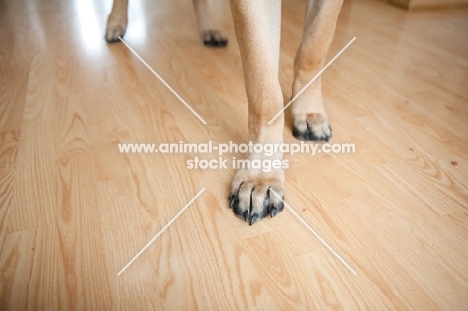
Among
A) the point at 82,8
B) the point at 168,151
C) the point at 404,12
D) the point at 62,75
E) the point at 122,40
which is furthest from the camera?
the point at 82,8

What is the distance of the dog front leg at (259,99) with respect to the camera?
0.81m

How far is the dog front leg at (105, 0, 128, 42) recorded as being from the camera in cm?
189

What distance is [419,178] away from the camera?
3.04ft

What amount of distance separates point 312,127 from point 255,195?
0.36 m

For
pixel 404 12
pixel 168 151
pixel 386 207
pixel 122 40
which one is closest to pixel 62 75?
pixel 122 40

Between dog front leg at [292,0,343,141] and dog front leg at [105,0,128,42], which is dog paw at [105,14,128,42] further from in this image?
dog front leg at [292,0,343,141]

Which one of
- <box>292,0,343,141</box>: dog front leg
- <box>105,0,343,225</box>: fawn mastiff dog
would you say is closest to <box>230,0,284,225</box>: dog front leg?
<box>105,0,343,225</box>: fawn mastiff dog

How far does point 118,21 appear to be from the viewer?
195 centimetres

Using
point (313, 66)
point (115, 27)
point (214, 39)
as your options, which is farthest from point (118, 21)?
point (313, 66)

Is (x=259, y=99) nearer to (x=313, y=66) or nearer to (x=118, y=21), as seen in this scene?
(x=313, y=66)

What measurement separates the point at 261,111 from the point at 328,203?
0.93 feet

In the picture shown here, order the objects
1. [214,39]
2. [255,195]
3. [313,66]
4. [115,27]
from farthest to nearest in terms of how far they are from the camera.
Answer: [115,27]
[214,39]
[313,66]
[255,195]

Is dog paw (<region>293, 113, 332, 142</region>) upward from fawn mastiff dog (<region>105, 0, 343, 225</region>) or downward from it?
downward

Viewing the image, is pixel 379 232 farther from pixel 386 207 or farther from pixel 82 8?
pixel 82 8
